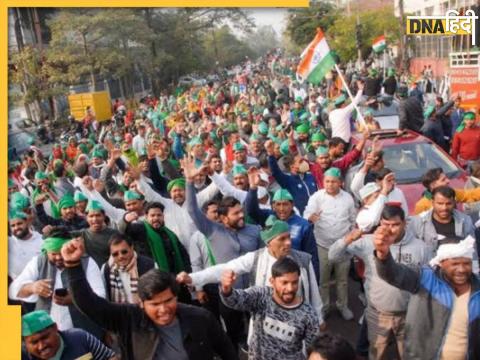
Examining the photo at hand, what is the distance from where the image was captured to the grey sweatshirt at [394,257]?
11.7 ft

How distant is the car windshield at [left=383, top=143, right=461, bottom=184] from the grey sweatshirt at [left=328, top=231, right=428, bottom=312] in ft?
9.17

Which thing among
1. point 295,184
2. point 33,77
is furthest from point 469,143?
point 33,77

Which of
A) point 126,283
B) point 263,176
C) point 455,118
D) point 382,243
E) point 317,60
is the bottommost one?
point 455,118

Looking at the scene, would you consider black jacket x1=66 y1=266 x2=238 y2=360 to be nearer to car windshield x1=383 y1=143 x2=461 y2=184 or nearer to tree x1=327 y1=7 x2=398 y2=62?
car windshield x1=383 y1=143 x2=461 y2=184

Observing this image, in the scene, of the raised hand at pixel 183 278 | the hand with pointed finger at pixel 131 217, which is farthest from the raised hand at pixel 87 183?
the raised hand at pixel 183 278

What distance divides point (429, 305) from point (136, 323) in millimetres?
1646

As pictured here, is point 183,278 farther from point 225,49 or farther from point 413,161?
point 225,49

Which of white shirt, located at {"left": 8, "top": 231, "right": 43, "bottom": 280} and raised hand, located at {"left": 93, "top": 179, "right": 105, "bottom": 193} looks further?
raised hand, located at {"left": 93, "top": 179, "right": 105, "bottom": 193}

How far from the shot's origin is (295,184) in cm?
548

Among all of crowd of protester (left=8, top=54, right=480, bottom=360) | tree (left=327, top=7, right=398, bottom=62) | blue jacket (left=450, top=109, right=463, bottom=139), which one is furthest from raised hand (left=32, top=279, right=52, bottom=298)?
tree (left=327, top=7, right=398, bottom=62)

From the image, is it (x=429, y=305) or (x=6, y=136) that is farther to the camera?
(x=429, y=305)

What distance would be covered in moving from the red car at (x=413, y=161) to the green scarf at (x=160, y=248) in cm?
291

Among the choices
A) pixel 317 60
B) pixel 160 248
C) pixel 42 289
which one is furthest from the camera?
pixel 317 60

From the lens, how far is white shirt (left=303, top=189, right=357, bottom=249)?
4.82 m
